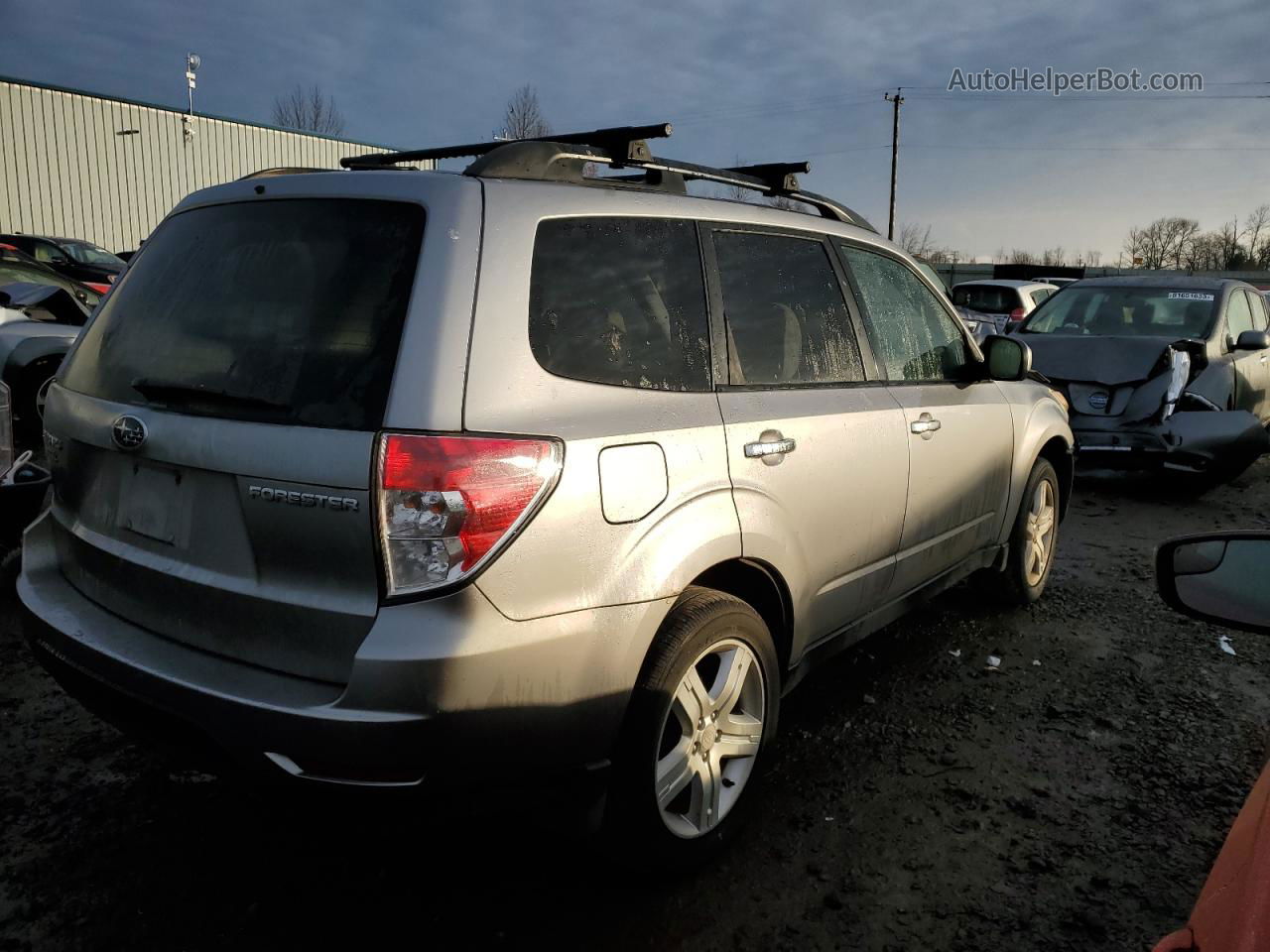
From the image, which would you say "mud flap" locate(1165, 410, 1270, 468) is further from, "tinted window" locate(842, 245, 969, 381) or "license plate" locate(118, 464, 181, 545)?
"license plate" locate(118, 464, 181, 545)

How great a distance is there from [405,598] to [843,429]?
1685mm

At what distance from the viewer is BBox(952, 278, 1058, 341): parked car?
15.7m

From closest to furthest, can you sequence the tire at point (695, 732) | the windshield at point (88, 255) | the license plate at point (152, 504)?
the license plate at point (152, 504) → the tire at point (695, 732) → the windshield at point (88, 255)

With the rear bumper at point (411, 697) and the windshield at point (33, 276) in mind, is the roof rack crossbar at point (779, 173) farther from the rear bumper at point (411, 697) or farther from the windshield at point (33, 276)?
the windshield at point (33, 276)

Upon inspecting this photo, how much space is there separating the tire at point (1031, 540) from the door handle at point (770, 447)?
2282 mm

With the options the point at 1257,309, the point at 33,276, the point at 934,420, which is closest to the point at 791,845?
the point at 934,420

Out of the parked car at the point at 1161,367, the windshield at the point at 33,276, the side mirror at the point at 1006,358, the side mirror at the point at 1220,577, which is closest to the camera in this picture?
the side mirror at the point at 1220,577

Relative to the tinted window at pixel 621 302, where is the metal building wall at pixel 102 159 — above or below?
above

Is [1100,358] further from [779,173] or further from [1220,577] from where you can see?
[1220,577]

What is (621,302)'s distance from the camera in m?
2.48

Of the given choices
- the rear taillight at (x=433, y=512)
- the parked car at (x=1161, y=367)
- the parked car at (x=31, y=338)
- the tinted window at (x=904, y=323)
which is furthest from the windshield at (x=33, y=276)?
the parked car at (x=1161, y=367)

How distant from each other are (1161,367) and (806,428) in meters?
6.13

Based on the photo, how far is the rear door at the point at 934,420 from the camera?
11.8ft

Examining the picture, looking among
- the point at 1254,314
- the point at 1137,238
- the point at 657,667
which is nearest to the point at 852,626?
the point at 657,667
